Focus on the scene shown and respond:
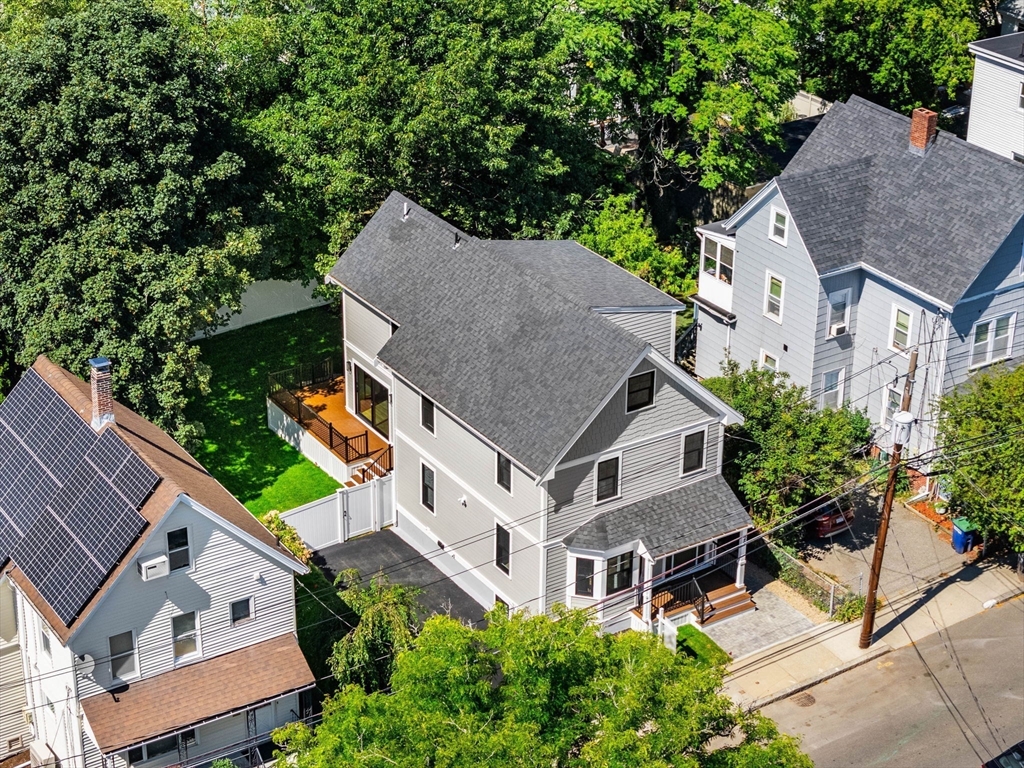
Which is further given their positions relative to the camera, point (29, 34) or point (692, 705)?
point (29, 34)

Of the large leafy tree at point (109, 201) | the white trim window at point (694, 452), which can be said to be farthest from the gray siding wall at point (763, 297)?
the large leafy tree at point (109, 201)

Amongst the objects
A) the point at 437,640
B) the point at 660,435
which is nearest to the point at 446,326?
the point at 660,435

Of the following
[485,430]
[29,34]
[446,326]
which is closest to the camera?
[485,430]

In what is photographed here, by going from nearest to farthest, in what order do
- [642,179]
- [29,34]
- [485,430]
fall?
[485,430] → [29,34] → [642,179]

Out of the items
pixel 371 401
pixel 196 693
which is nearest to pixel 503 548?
pixel 196 693

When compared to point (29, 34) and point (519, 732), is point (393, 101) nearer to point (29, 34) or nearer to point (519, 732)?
point (29, 34)

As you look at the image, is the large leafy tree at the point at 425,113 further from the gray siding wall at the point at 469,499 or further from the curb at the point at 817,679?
the curb at the point at 817,679

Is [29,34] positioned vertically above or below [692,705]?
above

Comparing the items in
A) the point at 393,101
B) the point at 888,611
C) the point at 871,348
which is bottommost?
the point at 888,611
